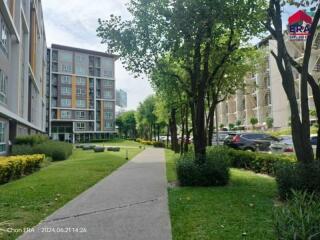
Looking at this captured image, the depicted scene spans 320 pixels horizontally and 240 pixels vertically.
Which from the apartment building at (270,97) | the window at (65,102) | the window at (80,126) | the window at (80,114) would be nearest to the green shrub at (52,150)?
the apartment building at (270,97)

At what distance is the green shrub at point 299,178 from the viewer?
780 cm

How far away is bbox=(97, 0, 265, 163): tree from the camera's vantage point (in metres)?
10.4

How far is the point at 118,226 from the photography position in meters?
6.33

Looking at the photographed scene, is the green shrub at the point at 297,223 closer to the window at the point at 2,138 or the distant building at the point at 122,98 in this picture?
the window at the point at 2,138

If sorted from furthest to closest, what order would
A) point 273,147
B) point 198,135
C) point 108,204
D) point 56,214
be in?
point 273,147, point 198,135, point 108,204, point 56,214

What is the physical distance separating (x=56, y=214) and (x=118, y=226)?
1763mm

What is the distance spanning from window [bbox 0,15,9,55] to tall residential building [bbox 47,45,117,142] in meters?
56.7

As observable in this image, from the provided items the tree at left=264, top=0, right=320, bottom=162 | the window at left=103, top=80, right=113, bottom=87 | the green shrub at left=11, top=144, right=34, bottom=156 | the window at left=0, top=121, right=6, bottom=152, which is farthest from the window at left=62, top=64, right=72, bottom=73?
the tree at left=264, top=0, right=320, bottom=162

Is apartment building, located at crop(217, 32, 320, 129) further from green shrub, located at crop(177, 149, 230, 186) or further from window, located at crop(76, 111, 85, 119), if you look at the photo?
window, located at crop(76, 111, 85, 119)

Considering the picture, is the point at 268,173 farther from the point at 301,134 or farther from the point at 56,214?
the point at 56,214

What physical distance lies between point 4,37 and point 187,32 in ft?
59.1

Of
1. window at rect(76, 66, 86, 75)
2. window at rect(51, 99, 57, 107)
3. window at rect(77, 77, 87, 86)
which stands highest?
window at rect(76, 66, 86, 75)

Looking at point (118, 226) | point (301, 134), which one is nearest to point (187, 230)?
point (118, 226)

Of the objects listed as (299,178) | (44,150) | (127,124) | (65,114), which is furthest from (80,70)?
(299,178)
